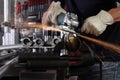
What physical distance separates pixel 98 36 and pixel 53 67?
0.49m

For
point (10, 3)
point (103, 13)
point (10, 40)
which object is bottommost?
point (10, 40)

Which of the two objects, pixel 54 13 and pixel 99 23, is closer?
pixel 99 23

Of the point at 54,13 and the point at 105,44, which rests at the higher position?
the point at 54,13

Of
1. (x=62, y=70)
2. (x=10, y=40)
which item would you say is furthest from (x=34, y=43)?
(x=10, y=40)

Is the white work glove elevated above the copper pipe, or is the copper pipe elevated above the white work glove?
the white work glove

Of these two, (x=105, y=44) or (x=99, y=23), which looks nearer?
(x=99, y=23)

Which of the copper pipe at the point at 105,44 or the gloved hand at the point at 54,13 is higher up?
the gloved hand at the point at 54,13

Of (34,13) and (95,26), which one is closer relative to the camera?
(95,26)

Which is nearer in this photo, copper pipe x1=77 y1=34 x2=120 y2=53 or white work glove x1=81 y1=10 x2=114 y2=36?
white work glove x1=81 y1=10 x2=114 y2=36

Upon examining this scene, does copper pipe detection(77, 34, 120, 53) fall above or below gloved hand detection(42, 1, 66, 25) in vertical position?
below

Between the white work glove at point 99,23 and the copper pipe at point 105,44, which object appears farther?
the copper pipe at point 105,44

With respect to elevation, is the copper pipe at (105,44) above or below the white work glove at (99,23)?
below

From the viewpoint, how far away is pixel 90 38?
1229 mm

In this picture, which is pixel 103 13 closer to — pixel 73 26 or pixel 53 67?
pixel 73 26
